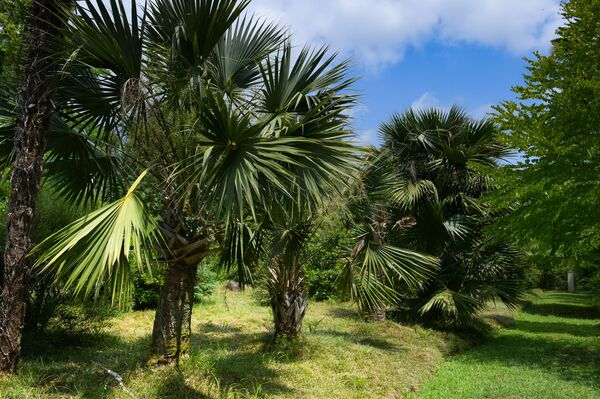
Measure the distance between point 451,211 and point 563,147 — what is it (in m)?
5.76

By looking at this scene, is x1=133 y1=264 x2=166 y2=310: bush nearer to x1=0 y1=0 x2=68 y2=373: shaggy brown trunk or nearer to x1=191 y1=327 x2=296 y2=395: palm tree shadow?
x1=191 y1=327 x2=296 y2=395: palm tree shadow

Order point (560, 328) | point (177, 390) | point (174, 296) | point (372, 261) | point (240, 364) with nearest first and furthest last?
point (177, 390), point (174, 296), point (240, 364), point (372, 261), point (560, 328)

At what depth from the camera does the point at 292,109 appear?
590cm

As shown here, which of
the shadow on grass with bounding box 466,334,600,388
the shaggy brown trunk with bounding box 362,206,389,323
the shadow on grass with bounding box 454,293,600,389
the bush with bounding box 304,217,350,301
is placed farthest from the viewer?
the bush with bounding box 304,217,350,301

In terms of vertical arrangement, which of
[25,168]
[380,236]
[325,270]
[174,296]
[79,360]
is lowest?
[79,360]

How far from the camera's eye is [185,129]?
5.21 metres

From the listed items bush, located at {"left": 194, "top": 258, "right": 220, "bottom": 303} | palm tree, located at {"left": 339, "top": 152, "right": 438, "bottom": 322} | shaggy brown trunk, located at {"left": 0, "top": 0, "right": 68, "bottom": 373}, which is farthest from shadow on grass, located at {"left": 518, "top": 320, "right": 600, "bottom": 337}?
shaggy brown trunk, located at {"left": 0, "top": 0, "right": 68, "bottom": 373}

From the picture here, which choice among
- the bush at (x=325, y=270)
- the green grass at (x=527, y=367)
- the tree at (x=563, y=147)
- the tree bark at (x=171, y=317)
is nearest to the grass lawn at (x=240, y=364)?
the tree bark at (x=171, y=317)

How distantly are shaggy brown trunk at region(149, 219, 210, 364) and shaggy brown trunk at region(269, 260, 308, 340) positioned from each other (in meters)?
2.45

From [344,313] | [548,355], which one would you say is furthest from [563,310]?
[344,313]

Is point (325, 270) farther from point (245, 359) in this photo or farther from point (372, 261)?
point (245, 359)

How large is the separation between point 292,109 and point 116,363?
3.98 m

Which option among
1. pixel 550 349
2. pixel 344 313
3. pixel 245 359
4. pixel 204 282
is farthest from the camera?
pixel 344 313

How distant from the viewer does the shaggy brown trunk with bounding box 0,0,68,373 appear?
5.10 metres
